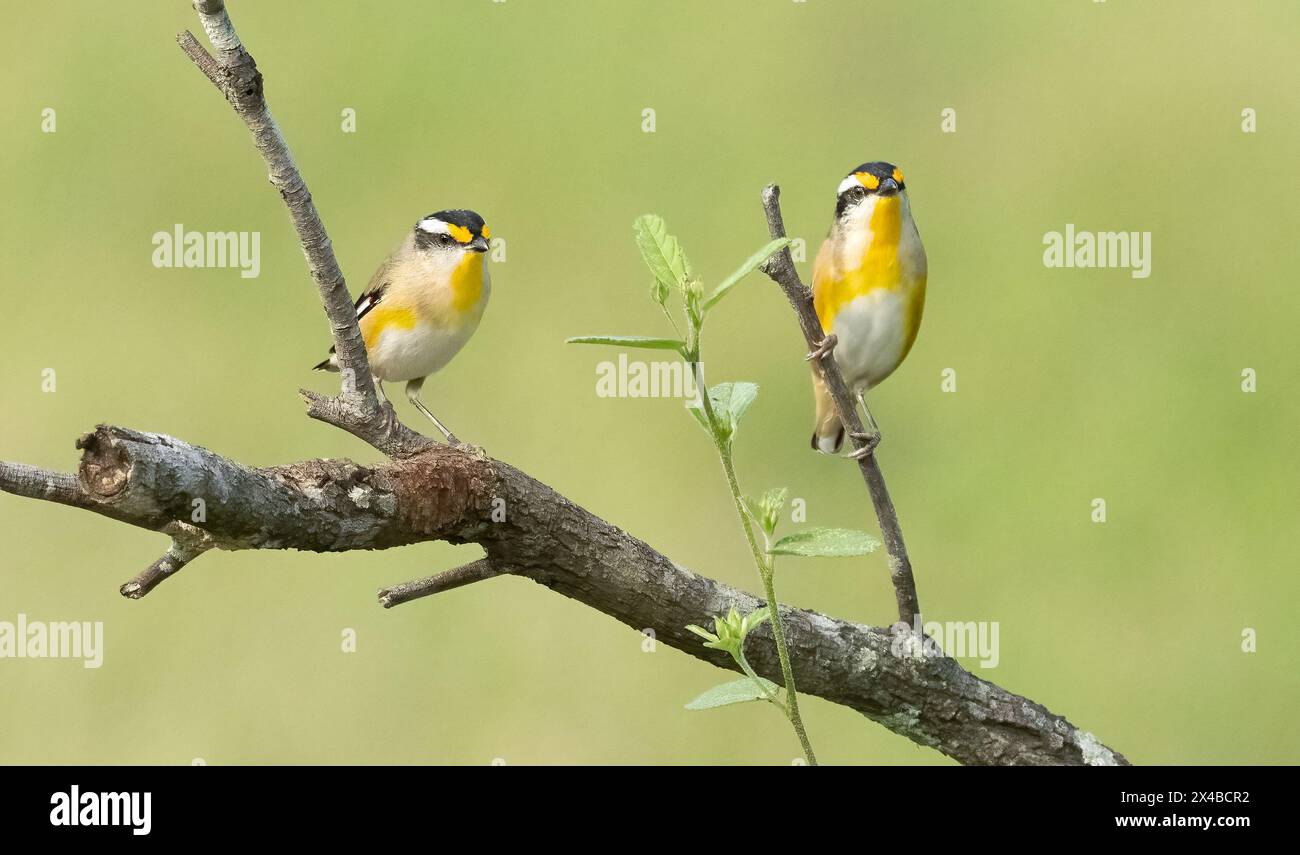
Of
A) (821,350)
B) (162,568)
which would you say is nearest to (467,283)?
(821,350)

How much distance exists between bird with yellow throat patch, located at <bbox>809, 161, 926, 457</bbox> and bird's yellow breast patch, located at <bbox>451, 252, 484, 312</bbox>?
3.63ft

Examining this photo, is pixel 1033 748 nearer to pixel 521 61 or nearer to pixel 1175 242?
pixel 1175 242

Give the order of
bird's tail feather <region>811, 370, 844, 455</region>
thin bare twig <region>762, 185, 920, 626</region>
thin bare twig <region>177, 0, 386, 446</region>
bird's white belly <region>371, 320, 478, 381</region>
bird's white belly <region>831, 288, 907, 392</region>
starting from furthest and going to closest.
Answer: bird's tail feather <region>811, 370, 844, 455</region>
bird's white belly <region>831, 288, 907, 392</region>
bird's white belly <region>371, 320, 478, 381</region>
thin bare twig <region>762, 185, 920, 626</region>
thin bare twig <region>177, 0, 386, 446</region>

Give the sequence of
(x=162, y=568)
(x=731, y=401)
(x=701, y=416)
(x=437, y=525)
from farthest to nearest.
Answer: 1. (x=437, y=525)
2. (x=162, y=568)
3. (x=731, y=401)
4. (x=701, y=416)

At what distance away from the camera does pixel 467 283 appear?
15.9 feet

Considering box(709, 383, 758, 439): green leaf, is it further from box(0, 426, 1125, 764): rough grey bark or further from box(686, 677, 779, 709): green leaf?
box(0, 426, 1125, 764): rough grey bark

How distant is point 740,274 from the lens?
80.9 inches

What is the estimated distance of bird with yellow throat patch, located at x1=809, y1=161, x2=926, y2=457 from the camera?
4.86 m

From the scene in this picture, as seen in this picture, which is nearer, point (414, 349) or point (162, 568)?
point (162, 568)

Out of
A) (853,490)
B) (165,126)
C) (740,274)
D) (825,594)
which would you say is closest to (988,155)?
(853,490)

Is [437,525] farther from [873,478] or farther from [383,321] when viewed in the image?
[383,321]

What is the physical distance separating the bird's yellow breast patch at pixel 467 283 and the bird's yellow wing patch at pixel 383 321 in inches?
5.9

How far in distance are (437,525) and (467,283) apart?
1986mm

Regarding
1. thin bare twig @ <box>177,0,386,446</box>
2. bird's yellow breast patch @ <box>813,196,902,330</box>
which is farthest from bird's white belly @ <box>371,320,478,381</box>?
thin bare twig @ <box>177,0,386,446</box>
